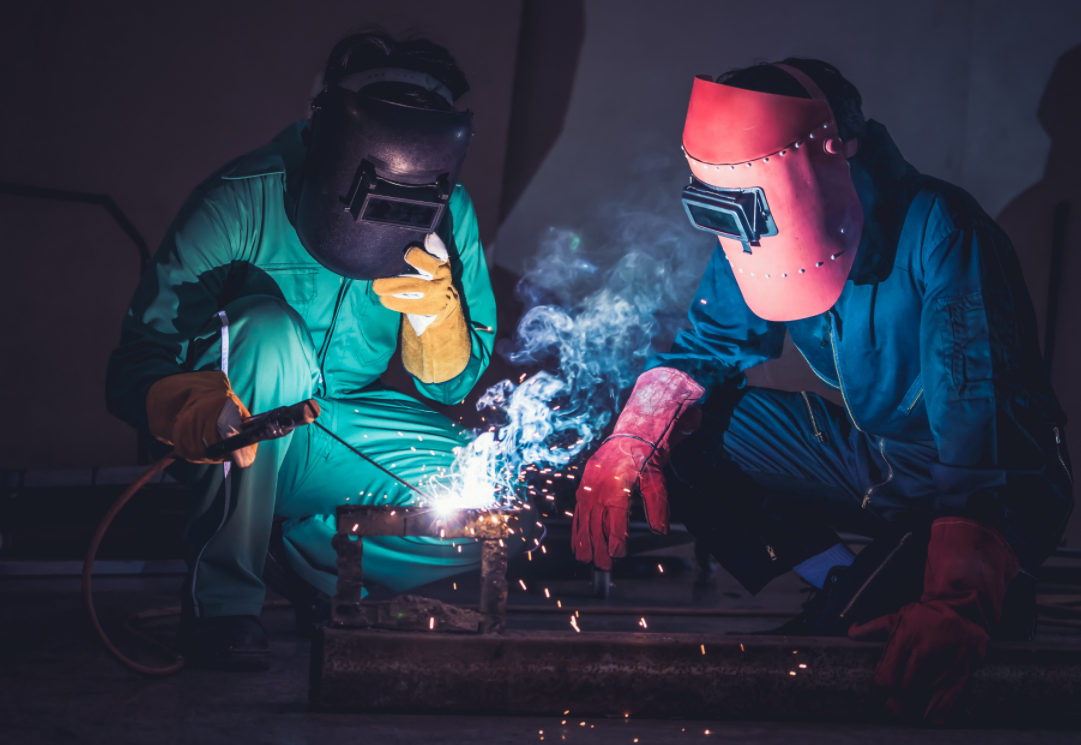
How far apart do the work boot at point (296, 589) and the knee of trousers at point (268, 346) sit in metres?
0.44

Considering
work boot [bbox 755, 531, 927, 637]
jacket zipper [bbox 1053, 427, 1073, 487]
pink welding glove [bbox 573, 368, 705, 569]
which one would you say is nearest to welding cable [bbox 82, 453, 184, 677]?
pink welding glove [bbox 573, 368, 705, 569]

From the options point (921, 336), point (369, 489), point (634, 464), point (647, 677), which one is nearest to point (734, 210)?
point (921, 336)

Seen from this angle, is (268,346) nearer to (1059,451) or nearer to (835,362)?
(835,362)

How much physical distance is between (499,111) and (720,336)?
6.98 feet

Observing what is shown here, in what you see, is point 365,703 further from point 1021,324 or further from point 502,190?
point 502,190

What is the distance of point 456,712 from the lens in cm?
165

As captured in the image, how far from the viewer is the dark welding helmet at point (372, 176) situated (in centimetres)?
205

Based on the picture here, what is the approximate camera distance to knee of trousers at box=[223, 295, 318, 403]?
78.0 inches

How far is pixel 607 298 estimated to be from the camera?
4.27 metres

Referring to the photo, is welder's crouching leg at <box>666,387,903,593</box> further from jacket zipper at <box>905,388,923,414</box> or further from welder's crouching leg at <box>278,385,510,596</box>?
welder's crouching leg at <box>278,385,510,596</box>

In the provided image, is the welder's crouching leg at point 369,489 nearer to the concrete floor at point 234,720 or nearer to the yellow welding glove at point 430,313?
the yellow welding glove at point 430,313

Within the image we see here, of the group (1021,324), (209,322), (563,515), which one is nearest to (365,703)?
(209,322)

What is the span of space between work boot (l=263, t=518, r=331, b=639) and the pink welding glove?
0.71 meters

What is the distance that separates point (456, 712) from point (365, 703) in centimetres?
18
